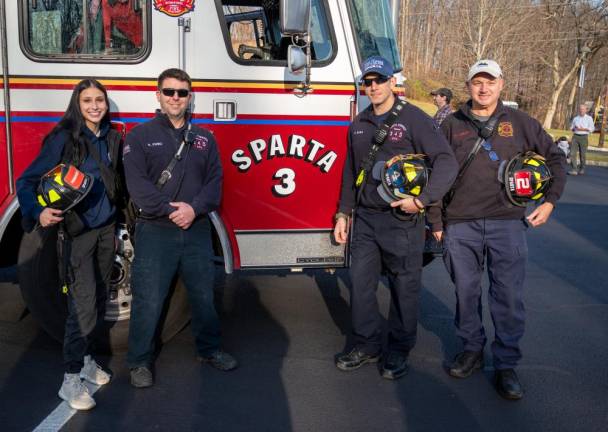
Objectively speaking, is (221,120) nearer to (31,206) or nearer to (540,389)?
(31,206)

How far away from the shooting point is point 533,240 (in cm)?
854

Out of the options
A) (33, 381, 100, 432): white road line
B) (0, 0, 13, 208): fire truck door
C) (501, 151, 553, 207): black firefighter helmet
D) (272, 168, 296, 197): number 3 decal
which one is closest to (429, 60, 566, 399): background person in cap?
(501, 151, 553, 207): black firefighter helmet

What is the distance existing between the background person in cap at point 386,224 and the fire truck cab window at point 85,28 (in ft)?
4.79

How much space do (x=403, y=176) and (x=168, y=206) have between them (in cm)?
136

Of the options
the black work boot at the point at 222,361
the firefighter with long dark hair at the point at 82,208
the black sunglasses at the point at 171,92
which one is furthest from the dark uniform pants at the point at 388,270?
the firefighter with long dark hair at the point at 82,208

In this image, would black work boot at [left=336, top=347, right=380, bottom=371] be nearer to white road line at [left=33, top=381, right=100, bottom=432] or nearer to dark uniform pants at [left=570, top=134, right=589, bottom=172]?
white road line at [left=33, top=381, right=100, bottom=432]

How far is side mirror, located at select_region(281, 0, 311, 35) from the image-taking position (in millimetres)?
3809

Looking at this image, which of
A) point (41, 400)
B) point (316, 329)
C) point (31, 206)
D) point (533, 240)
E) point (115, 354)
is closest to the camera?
point (31, 206)

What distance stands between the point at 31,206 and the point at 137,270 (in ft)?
2.40

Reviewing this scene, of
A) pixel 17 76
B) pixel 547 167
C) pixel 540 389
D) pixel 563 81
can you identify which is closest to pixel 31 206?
pixel 17 76

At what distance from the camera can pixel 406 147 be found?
3.95 metres

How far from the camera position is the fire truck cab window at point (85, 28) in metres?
4.00

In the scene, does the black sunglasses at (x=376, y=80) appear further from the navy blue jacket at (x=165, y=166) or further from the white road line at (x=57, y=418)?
the white road line at (x=57, y=418)

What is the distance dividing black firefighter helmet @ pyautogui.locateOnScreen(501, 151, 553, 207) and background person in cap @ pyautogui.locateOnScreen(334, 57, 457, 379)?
33cm
